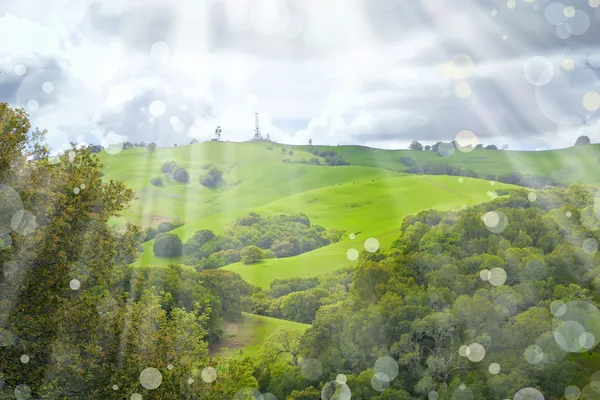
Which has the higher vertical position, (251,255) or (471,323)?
(471,323)

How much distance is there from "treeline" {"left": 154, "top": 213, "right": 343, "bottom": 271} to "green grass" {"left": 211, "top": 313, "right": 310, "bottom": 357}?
48623 millimetres

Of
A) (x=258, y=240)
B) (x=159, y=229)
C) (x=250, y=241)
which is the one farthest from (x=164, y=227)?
(x=258, y=240)

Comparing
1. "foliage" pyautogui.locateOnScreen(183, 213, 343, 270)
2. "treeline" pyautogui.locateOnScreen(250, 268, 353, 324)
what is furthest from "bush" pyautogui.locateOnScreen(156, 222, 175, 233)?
"treeline" pyautogui.locateOnScreen(250, 268, 353, 324)

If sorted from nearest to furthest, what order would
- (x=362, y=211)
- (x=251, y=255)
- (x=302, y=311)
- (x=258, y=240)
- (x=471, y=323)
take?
(x=471, y=323)
(x=302, y=311)
(x=251, y=255)
(x=258, y=240)
(x=362, y=211)

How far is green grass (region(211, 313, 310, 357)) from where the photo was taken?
68.3 metres

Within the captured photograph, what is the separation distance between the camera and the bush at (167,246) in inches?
5491

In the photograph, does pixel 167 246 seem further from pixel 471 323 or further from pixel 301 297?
pixel 471 323

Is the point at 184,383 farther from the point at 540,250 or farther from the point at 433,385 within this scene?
the point at 540,250

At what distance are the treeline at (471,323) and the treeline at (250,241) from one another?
8141cm

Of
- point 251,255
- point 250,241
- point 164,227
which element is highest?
point 251,255

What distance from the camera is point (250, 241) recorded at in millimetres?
153250

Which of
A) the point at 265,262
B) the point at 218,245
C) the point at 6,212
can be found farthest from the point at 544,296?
the point at 218,245

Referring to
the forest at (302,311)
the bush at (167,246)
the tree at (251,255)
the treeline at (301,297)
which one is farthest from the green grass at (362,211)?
the forest at (302,311)

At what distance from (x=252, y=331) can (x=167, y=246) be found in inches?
2822
